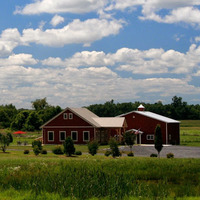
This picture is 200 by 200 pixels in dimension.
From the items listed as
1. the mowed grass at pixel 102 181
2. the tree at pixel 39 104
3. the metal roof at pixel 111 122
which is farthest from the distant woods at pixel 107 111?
the mowed grass at pixel 102 181

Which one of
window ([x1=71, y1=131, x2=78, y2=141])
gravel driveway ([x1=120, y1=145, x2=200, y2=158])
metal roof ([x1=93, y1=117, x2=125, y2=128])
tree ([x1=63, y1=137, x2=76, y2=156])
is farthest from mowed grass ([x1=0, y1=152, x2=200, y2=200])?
metal roof ([x1=93, y1=117, x2=125, y2=128])

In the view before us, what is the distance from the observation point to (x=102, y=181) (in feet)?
40.4

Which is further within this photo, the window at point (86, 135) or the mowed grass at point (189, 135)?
the mowed grass at point (189, 135)

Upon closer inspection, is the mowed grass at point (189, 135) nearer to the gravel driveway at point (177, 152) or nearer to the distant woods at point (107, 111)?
the gravel driveway at point (177, 152)

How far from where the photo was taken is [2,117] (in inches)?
4715

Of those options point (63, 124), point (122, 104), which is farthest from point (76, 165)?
point (122, 104)

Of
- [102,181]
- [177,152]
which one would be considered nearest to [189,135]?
[177,152]

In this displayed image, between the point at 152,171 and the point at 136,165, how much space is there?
111 cm

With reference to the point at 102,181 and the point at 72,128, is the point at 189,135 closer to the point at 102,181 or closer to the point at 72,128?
the point at 72,128

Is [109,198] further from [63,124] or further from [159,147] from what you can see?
[63,124]

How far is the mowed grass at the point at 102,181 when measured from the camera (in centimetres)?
1129

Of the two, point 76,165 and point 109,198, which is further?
point 76,165

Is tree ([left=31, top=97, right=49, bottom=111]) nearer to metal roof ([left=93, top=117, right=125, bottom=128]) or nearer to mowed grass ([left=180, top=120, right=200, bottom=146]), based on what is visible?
mowed grass ([left=180, top=120, right=200, bottom=146])

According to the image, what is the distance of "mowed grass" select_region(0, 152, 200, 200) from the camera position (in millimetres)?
11289
